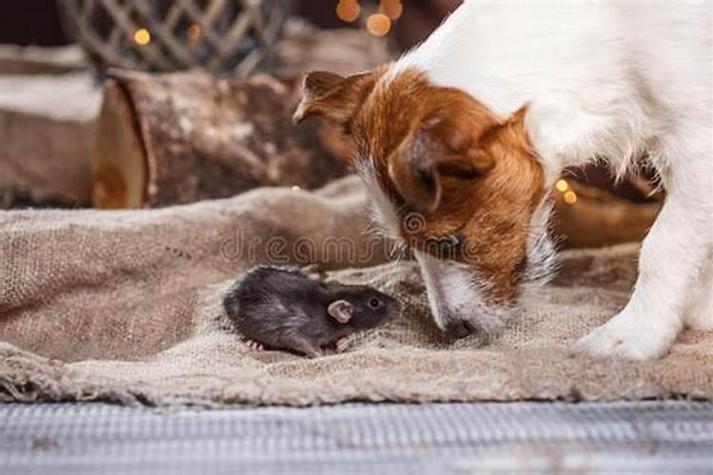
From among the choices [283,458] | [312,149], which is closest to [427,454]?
[283,458]

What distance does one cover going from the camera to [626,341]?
1.74m

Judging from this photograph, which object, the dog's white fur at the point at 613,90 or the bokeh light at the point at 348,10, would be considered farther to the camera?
the bokeh light at the point at 348,10

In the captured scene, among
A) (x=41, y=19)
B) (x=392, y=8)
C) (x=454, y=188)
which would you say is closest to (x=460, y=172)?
(x=454, y=188)

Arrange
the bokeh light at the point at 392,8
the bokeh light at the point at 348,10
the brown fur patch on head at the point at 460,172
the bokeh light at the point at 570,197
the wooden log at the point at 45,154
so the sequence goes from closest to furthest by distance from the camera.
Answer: the brown fur patch on head at the point at 460,172, the bokeh light at the point at 570,197, the wooden log at the point at 45,154, the bokeh light at the point at 392,8, the bokeh light at the point at 348,10

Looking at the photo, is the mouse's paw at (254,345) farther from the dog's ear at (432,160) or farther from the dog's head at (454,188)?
the dog's ear at (432,160)

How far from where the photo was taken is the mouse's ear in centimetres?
196

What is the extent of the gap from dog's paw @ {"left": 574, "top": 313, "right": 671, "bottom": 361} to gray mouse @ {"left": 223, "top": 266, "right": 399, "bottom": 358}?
0.38m

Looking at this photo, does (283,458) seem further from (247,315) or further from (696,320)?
(696,320)

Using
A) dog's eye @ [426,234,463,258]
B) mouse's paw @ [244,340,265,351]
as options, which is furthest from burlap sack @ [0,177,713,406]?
dog's eye @ [426,234,463,258]

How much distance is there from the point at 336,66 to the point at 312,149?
86 centimetres

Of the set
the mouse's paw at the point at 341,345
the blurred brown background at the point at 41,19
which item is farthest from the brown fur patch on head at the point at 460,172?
the blurred brown background at the point at 41,19

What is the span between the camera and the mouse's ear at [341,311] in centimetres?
196

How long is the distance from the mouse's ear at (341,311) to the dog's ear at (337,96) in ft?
1.00

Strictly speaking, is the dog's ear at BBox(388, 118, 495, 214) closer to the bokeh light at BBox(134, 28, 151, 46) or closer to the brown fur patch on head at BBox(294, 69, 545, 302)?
the brown fur patch on head at BBox(294, 69, 545, 302)
